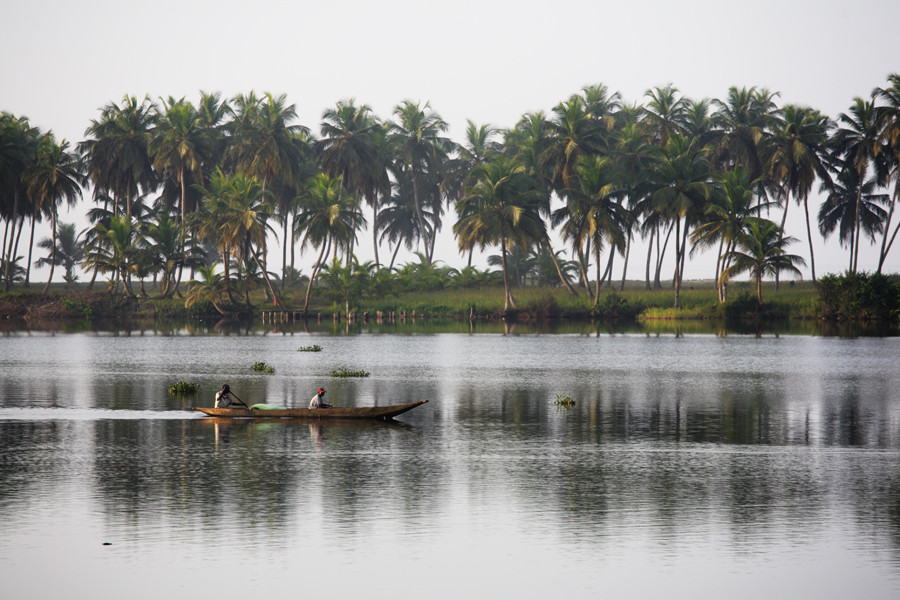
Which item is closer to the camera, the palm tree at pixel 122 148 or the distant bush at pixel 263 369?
the distant bush at pixel 263 369

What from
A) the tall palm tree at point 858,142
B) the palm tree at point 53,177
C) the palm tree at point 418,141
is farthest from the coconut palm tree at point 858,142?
the palm tree at point 53,177

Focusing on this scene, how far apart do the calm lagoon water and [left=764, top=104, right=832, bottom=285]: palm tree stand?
54.3m

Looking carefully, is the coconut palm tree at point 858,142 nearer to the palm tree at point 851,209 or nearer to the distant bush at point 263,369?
the palm tree at point 851,209

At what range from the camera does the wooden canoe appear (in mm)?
26177

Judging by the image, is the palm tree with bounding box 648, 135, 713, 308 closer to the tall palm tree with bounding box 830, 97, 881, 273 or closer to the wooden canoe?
the tall palm tree with bounding box 830, 97, 881, 273

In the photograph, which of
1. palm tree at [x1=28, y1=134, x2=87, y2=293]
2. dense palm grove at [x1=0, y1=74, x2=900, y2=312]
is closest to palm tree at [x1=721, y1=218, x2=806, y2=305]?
dense palm grove at [x1=0, y1=74, x2=900, y2=312]

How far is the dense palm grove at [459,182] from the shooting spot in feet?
275

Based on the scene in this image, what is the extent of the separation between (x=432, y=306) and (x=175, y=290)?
2767 centimetres

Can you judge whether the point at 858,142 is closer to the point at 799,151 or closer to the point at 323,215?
the point at 799,151

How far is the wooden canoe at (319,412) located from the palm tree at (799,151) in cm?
7080

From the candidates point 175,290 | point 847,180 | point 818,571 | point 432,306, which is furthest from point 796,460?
point 175,290

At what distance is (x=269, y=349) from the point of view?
5422 centimetres

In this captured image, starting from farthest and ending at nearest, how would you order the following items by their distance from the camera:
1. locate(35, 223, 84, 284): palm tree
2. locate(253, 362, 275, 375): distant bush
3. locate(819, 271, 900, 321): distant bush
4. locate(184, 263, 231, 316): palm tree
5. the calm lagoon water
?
locate(35, 223, 84, 284): palm tree, locate(184, 263, 231, 316): palm tree, locate(819, 271, 900, 321): distant bush, locate(253, 362, 275, 375): distant bush, the calm lagoon water

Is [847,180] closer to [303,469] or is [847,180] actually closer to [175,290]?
[175,290]
